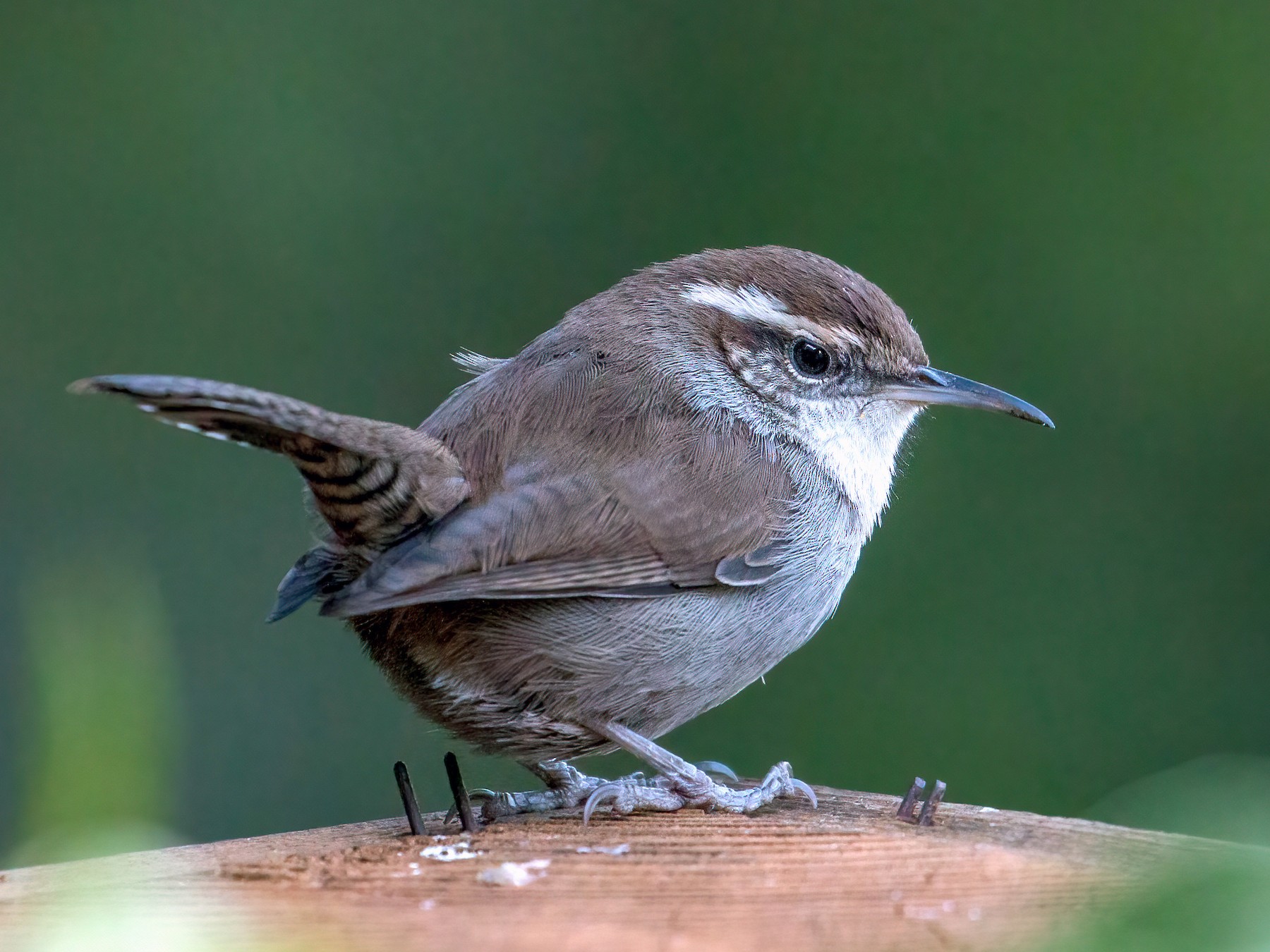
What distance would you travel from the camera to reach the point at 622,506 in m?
→ 3.22

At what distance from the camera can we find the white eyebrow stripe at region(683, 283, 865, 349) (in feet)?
12.0

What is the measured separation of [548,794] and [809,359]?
131 cm

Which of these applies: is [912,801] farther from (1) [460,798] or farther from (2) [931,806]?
(1) [460,798]

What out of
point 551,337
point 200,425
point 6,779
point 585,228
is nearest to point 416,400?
point 585,228

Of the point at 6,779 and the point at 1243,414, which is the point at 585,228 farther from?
the point at 6,779

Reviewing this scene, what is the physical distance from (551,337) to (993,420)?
3.02m

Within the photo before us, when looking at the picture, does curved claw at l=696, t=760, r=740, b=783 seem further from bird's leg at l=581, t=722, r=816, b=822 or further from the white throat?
the white throat

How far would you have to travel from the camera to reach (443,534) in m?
3.03

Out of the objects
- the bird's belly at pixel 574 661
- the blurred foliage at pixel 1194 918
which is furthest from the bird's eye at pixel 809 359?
the blurred foliage at pixel 1194 918

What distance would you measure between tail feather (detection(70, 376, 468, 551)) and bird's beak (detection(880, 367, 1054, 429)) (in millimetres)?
1252

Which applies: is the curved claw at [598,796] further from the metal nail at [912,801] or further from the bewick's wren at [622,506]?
the metal nail at [912,801]

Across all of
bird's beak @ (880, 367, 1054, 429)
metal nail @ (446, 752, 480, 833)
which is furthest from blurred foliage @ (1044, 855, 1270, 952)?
bird's beak @ (880, 367, 1054, 429)

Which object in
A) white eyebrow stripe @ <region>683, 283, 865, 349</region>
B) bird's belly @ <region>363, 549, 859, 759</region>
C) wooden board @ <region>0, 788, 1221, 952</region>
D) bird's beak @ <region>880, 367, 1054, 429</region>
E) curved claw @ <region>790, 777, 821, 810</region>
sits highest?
white eyebrow stripe @ <region>683, 283, 865, 349</region>

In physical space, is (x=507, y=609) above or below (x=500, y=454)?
below
